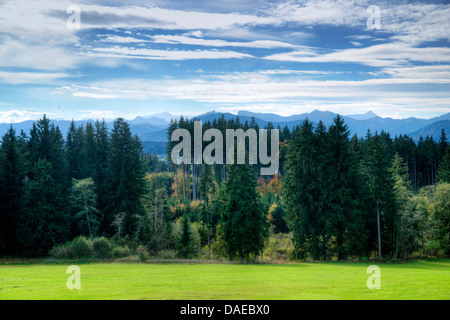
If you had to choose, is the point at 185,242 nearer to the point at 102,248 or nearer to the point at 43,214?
the point at 102,248

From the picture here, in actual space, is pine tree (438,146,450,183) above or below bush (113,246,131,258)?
above

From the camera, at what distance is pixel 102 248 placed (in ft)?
125

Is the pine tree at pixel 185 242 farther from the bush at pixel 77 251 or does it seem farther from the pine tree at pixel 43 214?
the pine tree at pixel 43 214

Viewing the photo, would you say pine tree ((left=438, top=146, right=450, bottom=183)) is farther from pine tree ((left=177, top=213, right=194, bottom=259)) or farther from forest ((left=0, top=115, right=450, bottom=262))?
pine tree ((left=177, top=213, right=194, bottom=259))

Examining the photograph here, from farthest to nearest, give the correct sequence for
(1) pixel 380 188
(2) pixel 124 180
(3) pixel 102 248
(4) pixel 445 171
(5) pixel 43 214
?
(4) pixel 445 171 → (2) pixel 124 180 → (5) pixel 43 214 → (1) pixel 380 188 → (3) pixel 102 248

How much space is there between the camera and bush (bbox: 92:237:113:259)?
37812 millimetres

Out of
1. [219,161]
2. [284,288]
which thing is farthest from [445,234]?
[219,161]

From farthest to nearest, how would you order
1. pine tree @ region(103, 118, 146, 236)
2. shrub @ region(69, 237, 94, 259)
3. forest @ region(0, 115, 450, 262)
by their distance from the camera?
pine tree @ region(103, 118, 146, 236) < forest @ region(0, 115, 450, 262) < shrub @ region(69, 237, 94, 259)

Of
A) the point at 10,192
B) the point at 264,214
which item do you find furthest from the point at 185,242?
the point at 10,192

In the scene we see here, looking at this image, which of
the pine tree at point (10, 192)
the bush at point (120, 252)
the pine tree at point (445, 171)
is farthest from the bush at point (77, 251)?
the pine tree at point (445, 171)

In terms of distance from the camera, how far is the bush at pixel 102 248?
37.8 m

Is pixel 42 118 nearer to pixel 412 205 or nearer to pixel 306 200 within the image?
pixel 306 200

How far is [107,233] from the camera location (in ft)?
159

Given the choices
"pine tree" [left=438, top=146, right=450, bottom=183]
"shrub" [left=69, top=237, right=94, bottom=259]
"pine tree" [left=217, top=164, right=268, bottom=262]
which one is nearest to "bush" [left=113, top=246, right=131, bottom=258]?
"shrub" [left=69, top=237, right=94, bottom=259]
